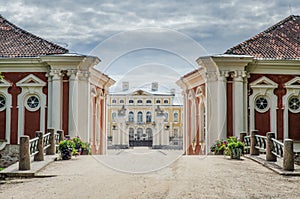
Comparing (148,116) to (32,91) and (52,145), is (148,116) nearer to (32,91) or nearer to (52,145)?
(32,91)

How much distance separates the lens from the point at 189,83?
2433 cm

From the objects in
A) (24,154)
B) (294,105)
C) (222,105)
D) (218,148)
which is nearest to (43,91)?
(222,105)

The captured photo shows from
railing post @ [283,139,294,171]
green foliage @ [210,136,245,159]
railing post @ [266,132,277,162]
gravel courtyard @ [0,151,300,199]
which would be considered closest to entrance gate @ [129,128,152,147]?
green foliage @ [210,136,245,159]

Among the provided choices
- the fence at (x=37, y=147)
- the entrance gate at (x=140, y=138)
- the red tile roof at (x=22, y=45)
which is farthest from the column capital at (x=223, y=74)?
the entrance gate at (x=140, y=138)

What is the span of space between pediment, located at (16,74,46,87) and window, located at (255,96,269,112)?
9403mm

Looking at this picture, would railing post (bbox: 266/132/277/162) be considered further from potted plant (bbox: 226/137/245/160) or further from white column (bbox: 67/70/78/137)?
white column (bbox: 67/70/78/137)

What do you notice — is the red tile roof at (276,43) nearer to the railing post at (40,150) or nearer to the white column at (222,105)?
the white column at (222,105)

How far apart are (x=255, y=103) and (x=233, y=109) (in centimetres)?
127

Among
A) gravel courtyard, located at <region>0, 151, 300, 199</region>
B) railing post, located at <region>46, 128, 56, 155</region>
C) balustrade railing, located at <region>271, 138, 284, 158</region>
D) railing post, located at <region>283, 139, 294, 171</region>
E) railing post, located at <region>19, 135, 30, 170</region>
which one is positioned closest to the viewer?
gravel courtyard, located at <region>0, 151, 300, 199</region>

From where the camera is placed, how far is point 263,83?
65.4 feet

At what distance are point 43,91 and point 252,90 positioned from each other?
9.14 m

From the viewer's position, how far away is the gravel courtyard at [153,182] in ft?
29.2

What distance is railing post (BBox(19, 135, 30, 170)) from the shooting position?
11695mm

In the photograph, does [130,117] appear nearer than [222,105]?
No
